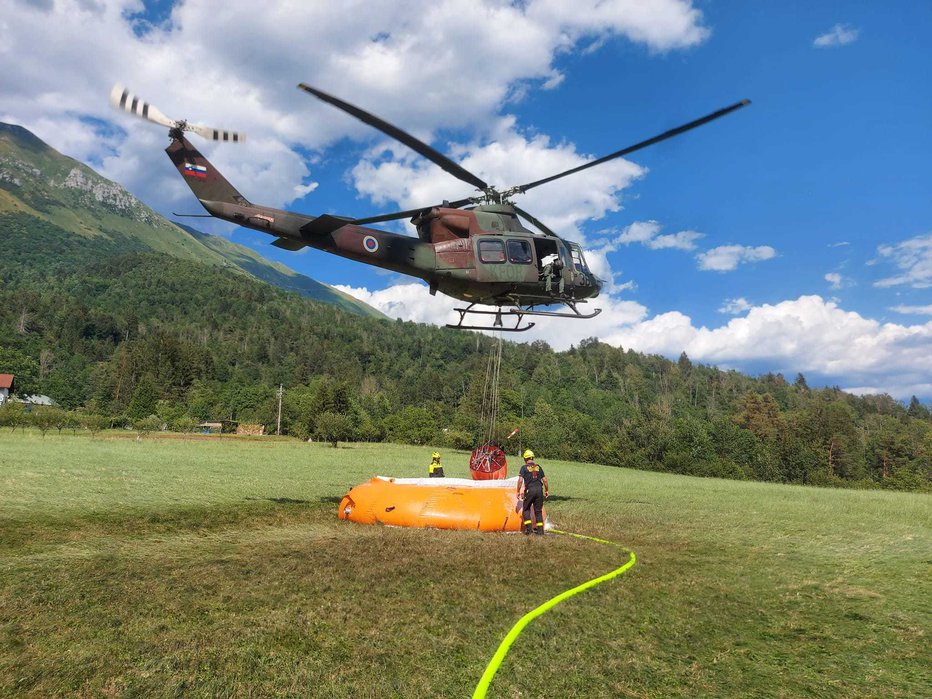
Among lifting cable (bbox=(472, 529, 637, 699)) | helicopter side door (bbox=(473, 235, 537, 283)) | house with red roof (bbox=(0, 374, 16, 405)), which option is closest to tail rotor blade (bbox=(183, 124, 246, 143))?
helicopter side door (bbox=(473, 235, 537, 283))

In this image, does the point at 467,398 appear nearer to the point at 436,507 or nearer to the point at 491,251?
the point at 491,251

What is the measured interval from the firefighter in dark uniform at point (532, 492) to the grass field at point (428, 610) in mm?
940

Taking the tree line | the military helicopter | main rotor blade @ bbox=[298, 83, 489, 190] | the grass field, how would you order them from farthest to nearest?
the tree line → the military helicopter → main rotor blade @ bbox=[298, 83, 489, 190] → the grass field

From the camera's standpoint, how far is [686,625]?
22.3 feet

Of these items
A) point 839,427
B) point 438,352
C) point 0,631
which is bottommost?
point 0,631

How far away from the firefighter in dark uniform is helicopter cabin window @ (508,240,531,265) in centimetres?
564

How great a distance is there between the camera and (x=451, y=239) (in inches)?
626

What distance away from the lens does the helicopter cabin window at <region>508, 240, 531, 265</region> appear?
1571 cm

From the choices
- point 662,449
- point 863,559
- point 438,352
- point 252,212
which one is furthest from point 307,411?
point 438,352

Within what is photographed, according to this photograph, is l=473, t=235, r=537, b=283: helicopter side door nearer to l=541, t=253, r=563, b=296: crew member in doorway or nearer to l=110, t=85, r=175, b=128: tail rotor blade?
l=541, t=253, r=563, b=296: crew member in doorway

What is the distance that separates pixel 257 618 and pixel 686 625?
506 centimetres

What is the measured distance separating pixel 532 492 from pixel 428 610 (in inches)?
235

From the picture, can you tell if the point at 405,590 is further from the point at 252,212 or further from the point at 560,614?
the point at 252,212

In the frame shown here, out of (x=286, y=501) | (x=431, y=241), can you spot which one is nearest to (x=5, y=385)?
(x=286, y=501)
